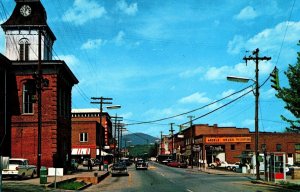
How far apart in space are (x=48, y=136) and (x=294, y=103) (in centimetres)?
2719

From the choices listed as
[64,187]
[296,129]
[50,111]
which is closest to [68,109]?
[50,111]

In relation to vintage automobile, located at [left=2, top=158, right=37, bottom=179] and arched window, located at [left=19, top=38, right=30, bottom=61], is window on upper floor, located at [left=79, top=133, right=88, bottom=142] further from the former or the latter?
vintage automobile, located at [left=2, top=158, right=37, bottom=179]

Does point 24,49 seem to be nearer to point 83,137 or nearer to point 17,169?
point 17,169

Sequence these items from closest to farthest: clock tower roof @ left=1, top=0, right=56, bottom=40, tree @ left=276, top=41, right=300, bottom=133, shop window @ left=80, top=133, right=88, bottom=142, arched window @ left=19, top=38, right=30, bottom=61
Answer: tree @ left=276, top=41, right=300, bottom=133, clock tower roof @ left=1, top=0, right=56, bottom=40, arched window @ left=19, top=38, right=30, bottom=61, shop window @ left=80, top=133, right=88, bottom=142

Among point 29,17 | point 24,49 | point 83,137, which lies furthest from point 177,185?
point 83,137

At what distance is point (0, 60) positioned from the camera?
147 ft

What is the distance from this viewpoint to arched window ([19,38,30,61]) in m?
52.4

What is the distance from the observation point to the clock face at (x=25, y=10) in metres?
50.7

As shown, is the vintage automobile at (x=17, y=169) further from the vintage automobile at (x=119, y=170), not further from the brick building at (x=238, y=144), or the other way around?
the brick building at (x=238, y=144)

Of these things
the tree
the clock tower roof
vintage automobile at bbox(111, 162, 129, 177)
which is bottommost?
vintage automobile at bbox(111, 162, 129, 177)

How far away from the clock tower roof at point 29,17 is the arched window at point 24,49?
58.7 inches

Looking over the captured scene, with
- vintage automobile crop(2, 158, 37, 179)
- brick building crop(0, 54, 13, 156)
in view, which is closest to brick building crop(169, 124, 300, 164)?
brick building crop(0, 54, 13, 156)

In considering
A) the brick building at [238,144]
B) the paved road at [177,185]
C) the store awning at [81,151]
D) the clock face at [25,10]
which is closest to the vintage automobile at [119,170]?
the paved road at [177,185]

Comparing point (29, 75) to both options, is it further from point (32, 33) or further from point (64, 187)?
point (64, 187)
